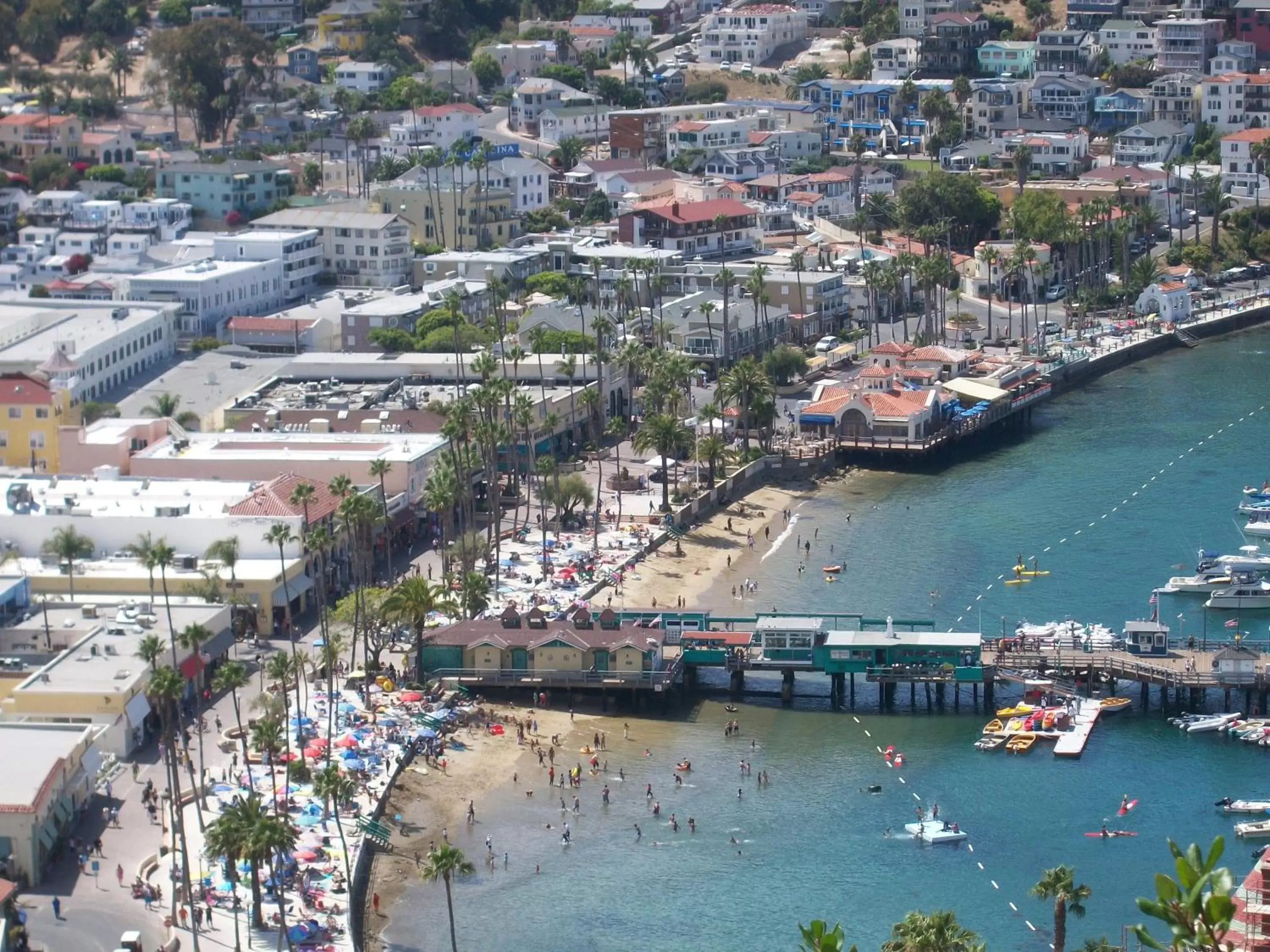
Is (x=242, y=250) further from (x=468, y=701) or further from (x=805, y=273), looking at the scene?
(x=468, y=701)

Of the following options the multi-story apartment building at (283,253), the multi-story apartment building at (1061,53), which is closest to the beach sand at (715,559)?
the multi-story apartment building at (283,253)

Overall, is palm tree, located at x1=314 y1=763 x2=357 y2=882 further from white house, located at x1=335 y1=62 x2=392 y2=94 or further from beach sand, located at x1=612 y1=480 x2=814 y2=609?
white house, located at x1=335 y1=62 x2=392 y2=94

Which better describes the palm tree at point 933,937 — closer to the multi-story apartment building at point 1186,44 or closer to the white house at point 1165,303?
the white house at point 1165,303

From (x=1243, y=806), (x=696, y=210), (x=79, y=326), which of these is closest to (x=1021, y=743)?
(x=1243, y=806)

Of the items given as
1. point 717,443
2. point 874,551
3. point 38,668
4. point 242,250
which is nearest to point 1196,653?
point 874,551

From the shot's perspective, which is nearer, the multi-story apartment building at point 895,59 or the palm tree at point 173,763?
the palm tree at point 173,763

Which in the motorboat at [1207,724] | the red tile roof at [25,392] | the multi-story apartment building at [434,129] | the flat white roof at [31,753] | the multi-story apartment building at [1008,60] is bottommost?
the motorboat at [1207,724]

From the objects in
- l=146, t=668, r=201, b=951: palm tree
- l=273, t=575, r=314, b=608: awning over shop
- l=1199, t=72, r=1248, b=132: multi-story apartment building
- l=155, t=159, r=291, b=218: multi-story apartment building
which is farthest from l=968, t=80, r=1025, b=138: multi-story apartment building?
l=146, t=668, r=201, b=951: palm tree
